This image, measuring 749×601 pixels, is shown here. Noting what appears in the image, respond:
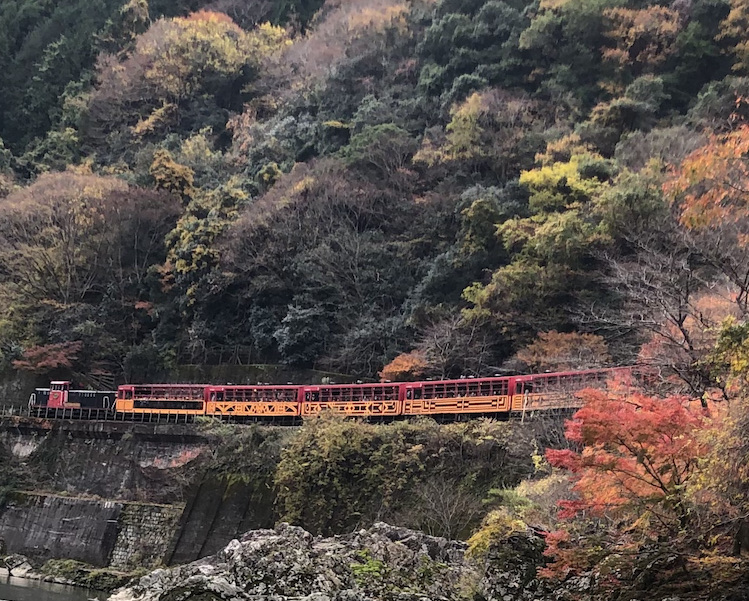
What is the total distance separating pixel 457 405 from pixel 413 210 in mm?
12061

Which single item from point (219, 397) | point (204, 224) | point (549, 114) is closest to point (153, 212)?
point (204, 224)

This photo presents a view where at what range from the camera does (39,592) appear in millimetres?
19250

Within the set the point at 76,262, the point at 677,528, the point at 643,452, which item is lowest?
the point at 677,528

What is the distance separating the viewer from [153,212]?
111ft

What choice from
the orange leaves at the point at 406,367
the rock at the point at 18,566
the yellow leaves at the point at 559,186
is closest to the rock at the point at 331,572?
the orange leaves at the point at 406,367

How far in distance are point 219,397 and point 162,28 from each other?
103ft

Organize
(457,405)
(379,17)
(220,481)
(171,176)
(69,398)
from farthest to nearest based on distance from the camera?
1. (379,17)
2. (171,176)
3. (69,398)
4. (220,481)
5. (457,405)

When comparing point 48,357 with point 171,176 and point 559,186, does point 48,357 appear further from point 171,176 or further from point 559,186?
point 559,186

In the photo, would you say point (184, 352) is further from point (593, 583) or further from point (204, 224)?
point (593, 583)

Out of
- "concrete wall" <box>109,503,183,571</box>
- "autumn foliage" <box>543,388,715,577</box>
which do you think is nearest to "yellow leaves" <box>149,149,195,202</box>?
"concrete wall" <box>109,503,183,571</box>

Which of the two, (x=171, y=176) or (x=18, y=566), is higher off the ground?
(x=171, y=176)

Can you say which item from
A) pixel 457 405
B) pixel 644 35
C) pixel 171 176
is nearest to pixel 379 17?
pixel 171 176

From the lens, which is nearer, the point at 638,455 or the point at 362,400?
the point at 638,455

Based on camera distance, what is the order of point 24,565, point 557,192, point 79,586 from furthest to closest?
point 557,192 < point 24,565 < point 79,586
